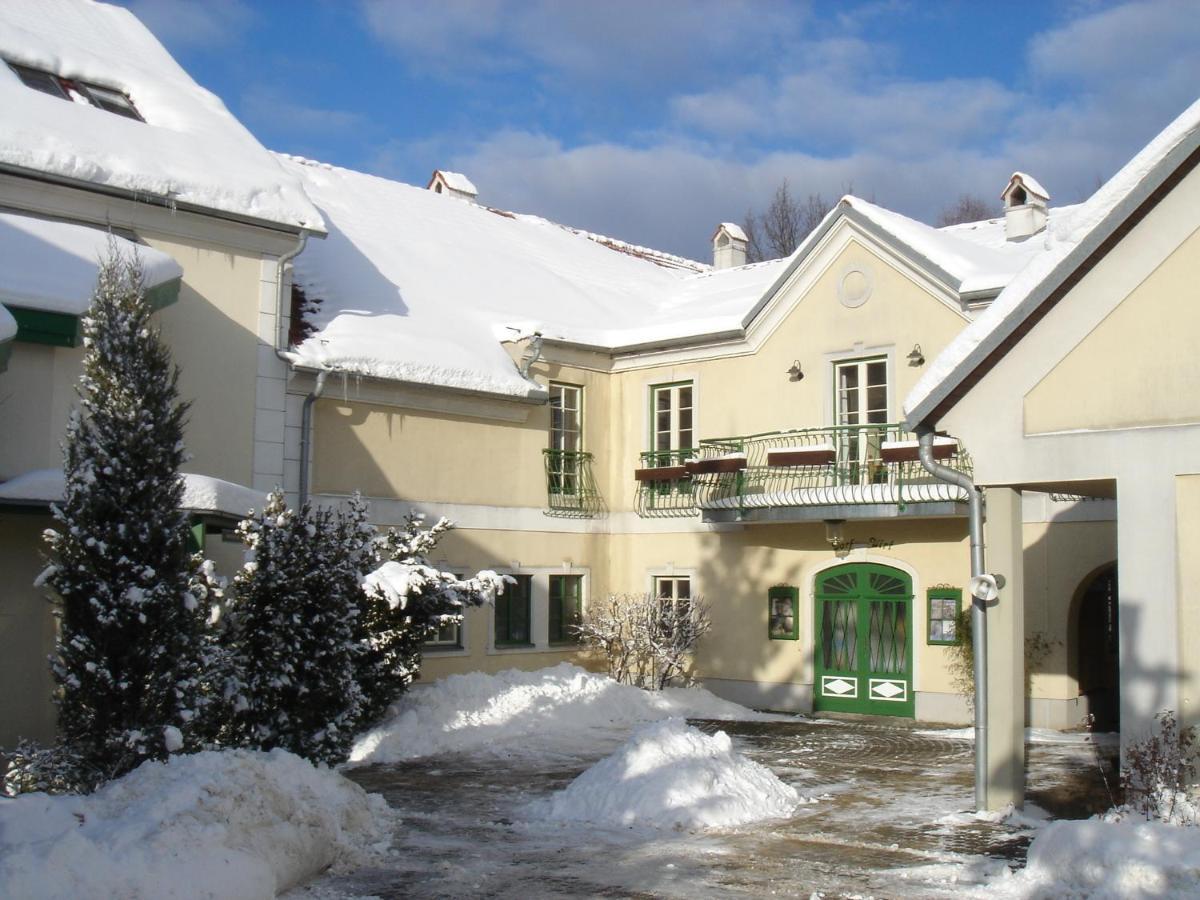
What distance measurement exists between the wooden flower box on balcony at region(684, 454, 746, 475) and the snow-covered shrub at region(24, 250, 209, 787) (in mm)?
10792

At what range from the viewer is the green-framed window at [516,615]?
2002 cm

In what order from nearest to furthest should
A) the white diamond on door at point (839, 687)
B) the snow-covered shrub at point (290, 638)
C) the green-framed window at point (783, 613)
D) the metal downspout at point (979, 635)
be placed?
the metal downspout at point (979, 635) < the snow-covered shrub at point (290, 638) < the white diamond on door at point (839, 687) < the green-framed window at point (783, 613)

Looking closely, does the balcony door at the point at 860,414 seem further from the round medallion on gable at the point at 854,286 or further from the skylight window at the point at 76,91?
the skylight window at the point at 76,91

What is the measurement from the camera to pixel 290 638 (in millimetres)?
11156

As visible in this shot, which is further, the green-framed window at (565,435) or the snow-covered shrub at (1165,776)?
the green-framed window at (565,435)

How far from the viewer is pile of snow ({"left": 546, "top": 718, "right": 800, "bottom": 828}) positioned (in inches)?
409

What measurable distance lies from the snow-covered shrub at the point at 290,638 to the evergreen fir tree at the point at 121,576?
1.47m

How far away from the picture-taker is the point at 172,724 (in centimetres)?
945

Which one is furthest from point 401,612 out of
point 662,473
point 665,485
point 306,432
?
point 665,485

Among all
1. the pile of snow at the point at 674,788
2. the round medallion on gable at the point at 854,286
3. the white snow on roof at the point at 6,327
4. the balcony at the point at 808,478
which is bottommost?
the pile of snow at the point at 674,788

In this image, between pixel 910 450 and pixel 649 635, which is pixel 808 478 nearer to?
pixel 910 450

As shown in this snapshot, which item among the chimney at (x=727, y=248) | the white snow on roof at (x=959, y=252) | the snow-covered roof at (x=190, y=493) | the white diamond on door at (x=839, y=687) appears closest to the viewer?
the snow-covered roof at (x=190, y=493)

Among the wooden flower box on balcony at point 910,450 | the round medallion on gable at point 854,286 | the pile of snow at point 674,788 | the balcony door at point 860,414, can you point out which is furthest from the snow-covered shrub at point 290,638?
the round medallion on gable at point 854,286

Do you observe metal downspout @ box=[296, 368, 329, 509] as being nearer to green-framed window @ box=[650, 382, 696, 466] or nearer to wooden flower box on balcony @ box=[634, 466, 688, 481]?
wooden flower box on balcony @ box=[634, 466, 688, 481]
